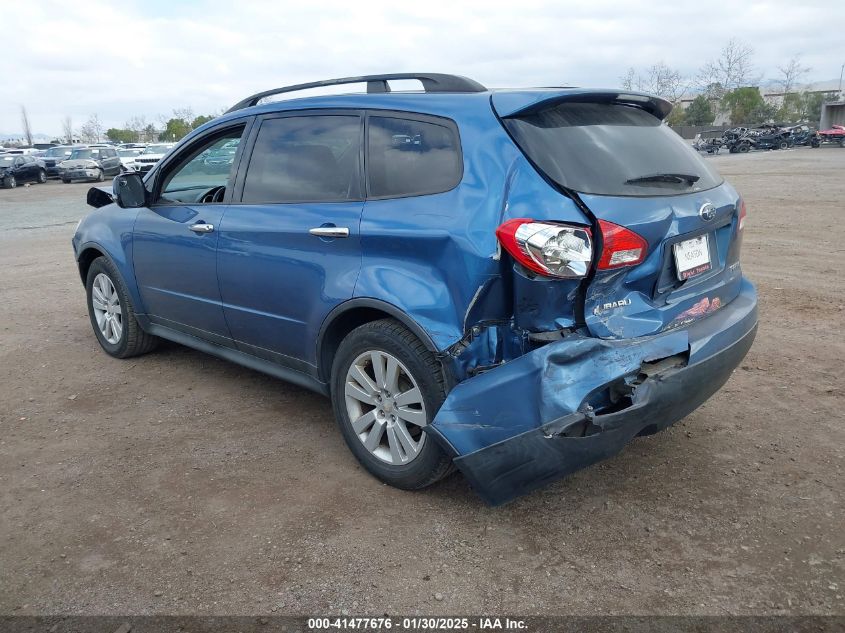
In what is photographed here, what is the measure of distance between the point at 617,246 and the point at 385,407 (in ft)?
4.36

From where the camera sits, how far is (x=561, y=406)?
2.76 meters

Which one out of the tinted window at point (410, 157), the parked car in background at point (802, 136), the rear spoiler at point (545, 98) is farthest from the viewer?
the parked car in background at point (802, 136)

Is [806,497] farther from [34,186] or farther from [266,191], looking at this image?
[34,186]

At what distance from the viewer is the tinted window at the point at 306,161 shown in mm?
3670

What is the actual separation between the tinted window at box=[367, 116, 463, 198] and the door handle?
227 millimetres

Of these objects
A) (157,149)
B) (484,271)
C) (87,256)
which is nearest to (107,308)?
(87,256)

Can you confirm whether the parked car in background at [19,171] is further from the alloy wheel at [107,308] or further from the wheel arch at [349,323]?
the wheel arch at [349,323]

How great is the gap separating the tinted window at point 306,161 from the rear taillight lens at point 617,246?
1.30m

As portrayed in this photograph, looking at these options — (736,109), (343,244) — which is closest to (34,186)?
(343,244)

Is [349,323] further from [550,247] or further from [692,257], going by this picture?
[692,257]

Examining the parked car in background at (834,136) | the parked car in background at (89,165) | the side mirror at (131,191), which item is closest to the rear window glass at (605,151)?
the side mirror at (131,191)

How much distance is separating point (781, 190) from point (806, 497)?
50.8 ft

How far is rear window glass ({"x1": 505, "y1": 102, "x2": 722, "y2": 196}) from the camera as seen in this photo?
3.00 meters

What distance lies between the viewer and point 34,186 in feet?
102
